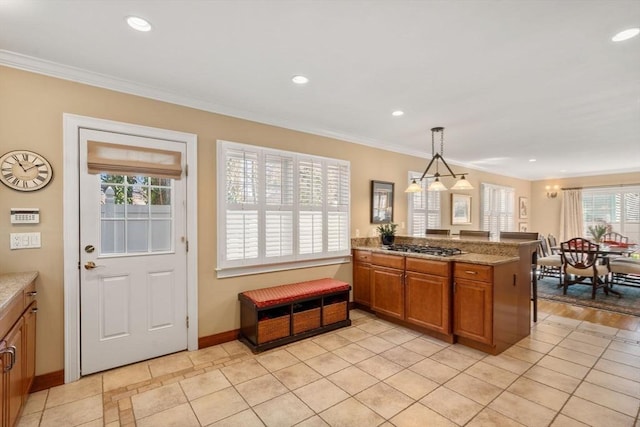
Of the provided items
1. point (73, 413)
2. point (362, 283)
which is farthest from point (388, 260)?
point (73, 413)

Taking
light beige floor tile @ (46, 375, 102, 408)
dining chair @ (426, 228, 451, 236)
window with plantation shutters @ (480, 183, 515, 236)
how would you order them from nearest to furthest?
1. light beige floor tile @ (46, 375, 102, 408)
2. dining chair @ (426, 228, 451, 236)
3. window with plantation shutters @ (480, 183, 515, 236)

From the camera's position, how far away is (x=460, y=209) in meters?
6.43

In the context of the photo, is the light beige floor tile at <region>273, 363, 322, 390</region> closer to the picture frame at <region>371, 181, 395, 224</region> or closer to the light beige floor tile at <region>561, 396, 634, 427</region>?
the light beige floor tile at <region>561, 396, 634, 427</region>

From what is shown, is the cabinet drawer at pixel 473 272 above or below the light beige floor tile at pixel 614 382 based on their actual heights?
above

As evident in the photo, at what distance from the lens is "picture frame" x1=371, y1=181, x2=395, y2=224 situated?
15.7 feet

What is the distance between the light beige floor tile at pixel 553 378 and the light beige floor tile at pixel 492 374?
160mm

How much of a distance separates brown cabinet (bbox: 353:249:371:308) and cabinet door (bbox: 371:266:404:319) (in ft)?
0.34

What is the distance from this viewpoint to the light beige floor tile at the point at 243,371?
257cm

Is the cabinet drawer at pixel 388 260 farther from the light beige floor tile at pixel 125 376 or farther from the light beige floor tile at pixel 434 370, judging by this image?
the light beige floor tile at pixel 125 376

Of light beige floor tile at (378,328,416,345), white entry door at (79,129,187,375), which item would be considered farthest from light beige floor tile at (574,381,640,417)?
white entry door at (79,129,187,375)

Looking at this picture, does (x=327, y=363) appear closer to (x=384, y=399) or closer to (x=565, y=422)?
(x=384, y=399)

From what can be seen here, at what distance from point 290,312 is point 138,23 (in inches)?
111

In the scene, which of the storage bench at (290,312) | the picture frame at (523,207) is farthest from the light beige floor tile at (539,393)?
the picture frame at (523,207)

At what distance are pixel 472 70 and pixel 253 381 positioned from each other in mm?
3178
